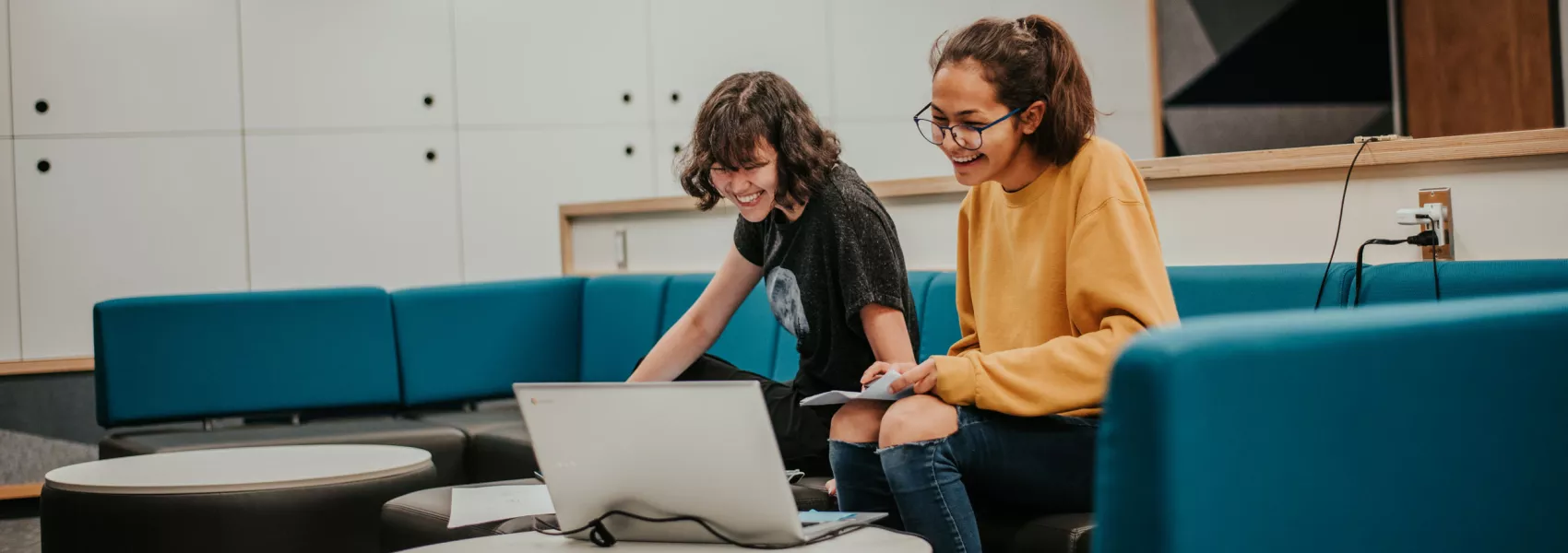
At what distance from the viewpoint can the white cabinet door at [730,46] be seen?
533 centimetres

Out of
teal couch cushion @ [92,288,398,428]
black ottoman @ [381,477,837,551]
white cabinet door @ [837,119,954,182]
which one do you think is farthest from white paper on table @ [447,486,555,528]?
white cabinet door @ [837,119,954,182]

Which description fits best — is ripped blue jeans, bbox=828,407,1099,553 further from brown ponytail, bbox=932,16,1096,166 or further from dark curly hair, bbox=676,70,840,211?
dark curly hair, bbox=676,70,840,211

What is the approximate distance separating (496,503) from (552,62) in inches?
138

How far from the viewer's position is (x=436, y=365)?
3.94 meters

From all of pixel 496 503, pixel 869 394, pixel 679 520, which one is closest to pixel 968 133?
pixel 869 394

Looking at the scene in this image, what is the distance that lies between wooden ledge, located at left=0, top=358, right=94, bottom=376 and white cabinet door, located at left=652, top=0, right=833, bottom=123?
227 centimetres

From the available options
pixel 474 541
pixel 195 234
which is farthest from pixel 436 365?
pixel 474 541

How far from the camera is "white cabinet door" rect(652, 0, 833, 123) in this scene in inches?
210

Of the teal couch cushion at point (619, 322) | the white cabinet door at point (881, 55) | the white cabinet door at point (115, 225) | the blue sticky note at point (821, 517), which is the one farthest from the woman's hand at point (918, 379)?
the white cabinet door at point (115, 225)

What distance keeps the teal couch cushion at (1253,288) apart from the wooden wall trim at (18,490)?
395 cm

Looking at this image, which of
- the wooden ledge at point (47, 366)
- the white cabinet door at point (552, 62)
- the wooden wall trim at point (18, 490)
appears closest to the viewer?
the wooden wall trim at point (18, 490)

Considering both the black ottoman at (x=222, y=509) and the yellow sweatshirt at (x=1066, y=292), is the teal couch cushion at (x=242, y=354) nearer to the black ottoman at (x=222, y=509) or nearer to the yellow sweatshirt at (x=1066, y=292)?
the black ottoman at (x=222, y=509)

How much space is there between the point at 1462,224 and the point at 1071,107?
73 cm

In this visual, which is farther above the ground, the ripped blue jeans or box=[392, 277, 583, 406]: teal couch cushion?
box=[392, 277, 583, 406]: teal couch cushion
